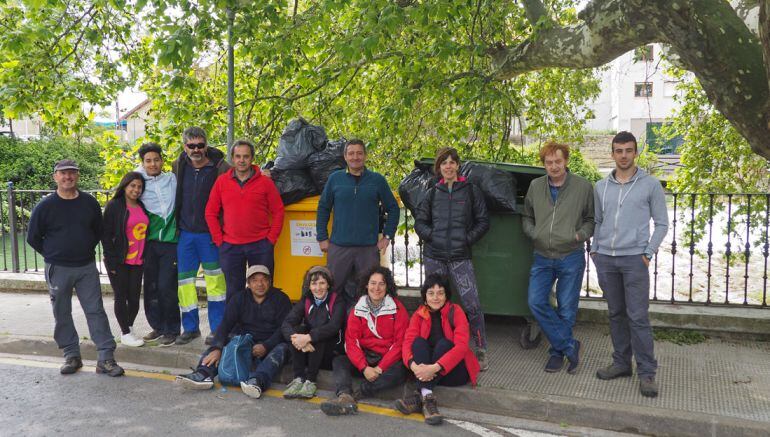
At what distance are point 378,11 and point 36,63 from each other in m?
3.71

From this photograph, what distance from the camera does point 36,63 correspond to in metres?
6.59

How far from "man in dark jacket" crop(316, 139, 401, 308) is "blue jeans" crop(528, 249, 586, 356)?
4.23ft

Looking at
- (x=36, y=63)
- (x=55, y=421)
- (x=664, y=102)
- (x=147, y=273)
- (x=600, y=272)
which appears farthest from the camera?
(x=664, y=102)

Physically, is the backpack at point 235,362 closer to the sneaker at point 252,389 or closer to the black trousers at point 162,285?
the sneaker at point 252,389

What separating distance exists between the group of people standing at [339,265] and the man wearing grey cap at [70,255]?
11mm

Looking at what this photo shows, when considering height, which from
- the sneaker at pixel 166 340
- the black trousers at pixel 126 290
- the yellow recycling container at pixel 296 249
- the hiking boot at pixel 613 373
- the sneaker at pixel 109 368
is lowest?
the sneaker at pixel 109 368

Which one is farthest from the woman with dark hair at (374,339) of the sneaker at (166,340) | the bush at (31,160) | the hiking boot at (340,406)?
the bush at (31,160)

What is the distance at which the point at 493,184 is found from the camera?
5.10 metres

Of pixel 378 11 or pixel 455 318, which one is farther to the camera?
pixel 378 11

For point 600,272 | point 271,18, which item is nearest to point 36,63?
point 271,18

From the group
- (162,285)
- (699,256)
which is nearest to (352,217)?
(162,285)

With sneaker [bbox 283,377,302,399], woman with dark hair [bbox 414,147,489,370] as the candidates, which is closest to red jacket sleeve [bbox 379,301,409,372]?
woman with dark hair [bbox 414,147,489,370]

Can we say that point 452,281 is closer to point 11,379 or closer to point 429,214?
point 429,214

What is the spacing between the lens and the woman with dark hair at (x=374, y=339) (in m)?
4.44
